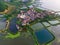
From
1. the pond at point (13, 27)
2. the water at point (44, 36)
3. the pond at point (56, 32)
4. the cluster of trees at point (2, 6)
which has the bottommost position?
the pond at point (56, 32)

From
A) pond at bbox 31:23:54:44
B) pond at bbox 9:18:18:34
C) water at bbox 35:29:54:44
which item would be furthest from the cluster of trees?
water at bbox 35:29:54:44

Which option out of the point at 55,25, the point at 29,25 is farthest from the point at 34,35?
the point at 55,25

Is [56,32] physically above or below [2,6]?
below

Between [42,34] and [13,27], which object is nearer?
[42,34]

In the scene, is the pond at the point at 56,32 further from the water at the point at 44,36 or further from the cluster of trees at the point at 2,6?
the cluster of trees at the point at 2,6

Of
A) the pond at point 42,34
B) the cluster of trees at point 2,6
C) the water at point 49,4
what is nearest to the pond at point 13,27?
the pond at point 42,34

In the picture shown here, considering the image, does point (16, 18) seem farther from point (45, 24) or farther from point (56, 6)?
point (56, 6)

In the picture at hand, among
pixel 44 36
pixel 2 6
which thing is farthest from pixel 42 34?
pixel 2 6

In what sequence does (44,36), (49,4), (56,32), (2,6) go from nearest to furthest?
(44,36) → (56,32) → (2,6) → (49,4)

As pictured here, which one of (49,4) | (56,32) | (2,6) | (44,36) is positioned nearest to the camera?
(44,36)

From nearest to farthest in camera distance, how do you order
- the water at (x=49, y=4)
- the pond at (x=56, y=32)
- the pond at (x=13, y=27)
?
1. the pond at (x=56, y=32)
2. the pond at (x=13, y=27)
3. the water at (x=49, y=4)

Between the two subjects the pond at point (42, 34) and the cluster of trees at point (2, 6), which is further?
the cluster of trees at point (2, 6)

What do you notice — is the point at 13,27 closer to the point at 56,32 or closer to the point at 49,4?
the point at 56,32
